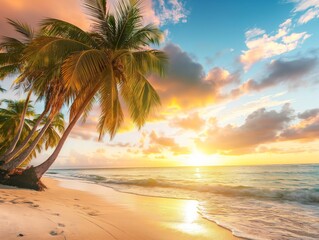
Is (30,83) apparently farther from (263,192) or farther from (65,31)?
(263,192)

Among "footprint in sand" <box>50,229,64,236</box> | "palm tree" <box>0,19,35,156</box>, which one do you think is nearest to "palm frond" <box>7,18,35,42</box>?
"palm tree" <box>0,19,35,156</box>

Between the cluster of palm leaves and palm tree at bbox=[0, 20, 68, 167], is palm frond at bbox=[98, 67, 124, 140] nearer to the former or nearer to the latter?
the cluster of palm leaves

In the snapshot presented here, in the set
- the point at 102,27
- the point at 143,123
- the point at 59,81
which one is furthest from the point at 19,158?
the point at 102,27

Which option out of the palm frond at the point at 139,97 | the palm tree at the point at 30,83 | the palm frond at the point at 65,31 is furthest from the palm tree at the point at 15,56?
the palm frond at the point at 139,97

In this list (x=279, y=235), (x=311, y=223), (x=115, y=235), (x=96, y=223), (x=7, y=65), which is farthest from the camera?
(x=7, y=65)

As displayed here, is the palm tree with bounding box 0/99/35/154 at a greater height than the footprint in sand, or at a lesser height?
greater

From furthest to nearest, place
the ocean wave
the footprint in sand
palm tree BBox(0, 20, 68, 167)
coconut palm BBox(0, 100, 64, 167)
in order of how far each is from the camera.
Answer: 1. coconut palm BBox(0, 100, 64, 167)
2. the ocean wave
3. palm tree BBox(0, 20, 68, 167)
4. the footprint in sand

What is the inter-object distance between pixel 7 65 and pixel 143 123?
30.2 feet

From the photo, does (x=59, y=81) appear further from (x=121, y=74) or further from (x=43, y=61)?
(x=121, y=74)

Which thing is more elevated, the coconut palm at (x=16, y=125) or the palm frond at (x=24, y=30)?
the palm frond at (x=24, y=30)

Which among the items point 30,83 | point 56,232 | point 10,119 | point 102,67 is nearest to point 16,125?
point 10,119

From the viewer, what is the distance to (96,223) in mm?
5230

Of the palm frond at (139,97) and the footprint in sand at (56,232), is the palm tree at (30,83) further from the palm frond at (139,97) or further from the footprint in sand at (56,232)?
the footprint in sand at (56,232)

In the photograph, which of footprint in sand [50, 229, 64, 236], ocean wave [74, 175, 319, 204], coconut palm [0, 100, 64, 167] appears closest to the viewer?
footprint in sand [50, 229, 64, 236]
